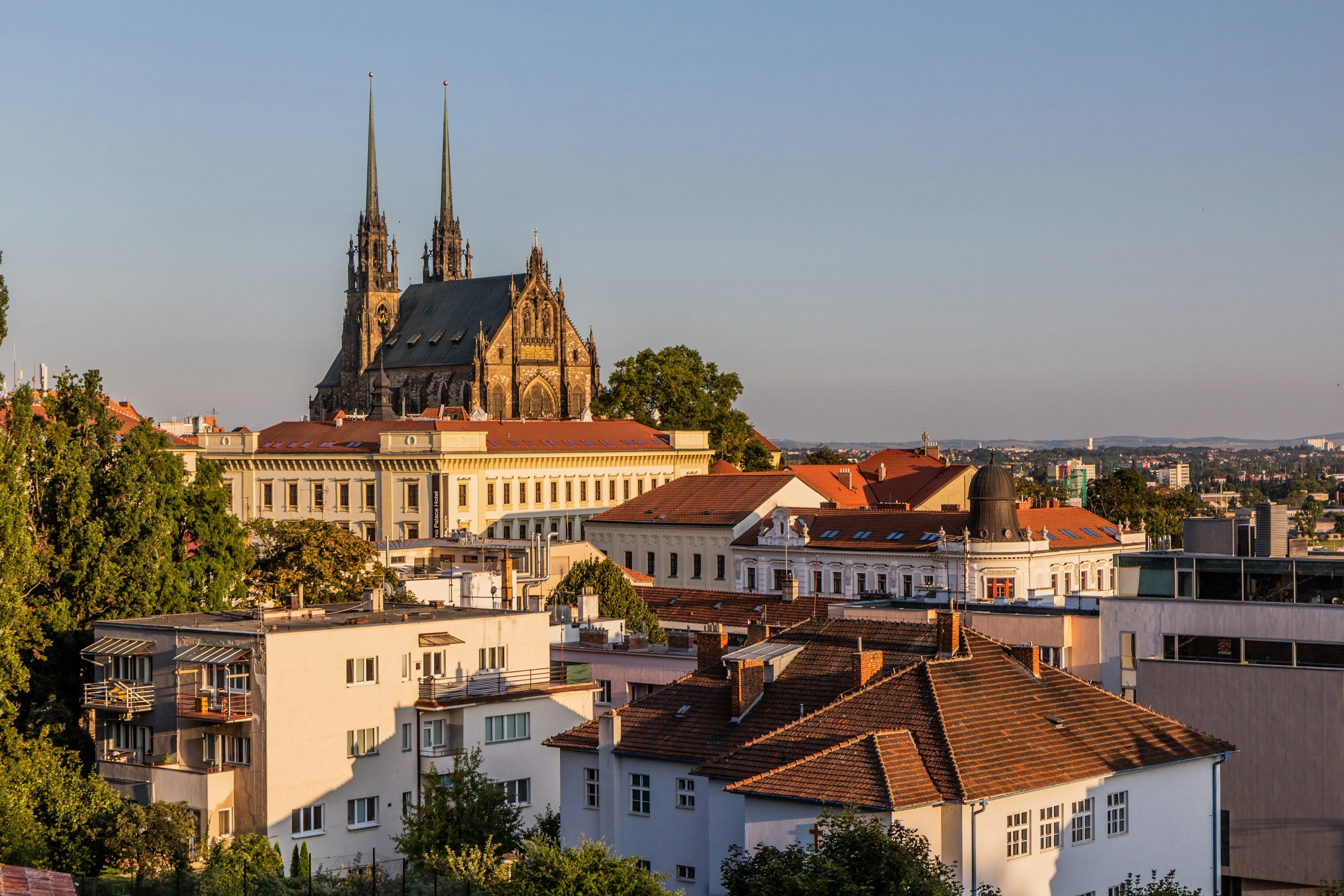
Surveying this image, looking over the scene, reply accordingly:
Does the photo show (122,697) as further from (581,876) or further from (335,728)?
(581,876)

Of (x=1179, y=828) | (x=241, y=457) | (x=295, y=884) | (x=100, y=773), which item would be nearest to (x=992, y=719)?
(x=1179, y=828)

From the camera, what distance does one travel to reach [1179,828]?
121 ft

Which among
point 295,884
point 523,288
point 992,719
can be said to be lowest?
point 295,884

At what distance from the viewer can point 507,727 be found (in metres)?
46.2

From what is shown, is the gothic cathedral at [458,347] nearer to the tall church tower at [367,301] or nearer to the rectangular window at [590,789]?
the tall church tower at [367,301]

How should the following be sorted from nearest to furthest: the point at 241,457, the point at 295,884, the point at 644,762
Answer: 1. the point at 295,884
2. the point at 644,762
3. the point at 241,457

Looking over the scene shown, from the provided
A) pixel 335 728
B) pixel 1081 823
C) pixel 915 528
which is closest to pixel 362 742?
pixel 335 728

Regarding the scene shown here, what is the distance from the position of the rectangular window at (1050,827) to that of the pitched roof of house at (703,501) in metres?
59.8

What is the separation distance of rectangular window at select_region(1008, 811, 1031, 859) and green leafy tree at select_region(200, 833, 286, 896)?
13361 mm

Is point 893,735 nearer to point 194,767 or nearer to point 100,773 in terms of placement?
point 194,767

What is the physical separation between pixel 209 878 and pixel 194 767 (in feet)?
32.9

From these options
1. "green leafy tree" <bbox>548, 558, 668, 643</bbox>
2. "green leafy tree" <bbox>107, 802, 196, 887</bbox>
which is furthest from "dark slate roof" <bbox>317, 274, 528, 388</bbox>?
"green leafy tree" <bbox>107, 802, 196, 887</bbox>

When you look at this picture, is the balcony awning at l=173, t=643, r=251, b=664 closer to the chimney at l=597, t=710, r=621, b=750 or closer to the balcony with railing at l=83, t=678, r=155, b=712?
the balcony with railing at l=83, t=678, r=155, b=712

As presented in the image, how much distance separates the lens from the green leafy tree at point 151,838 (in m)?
39.6
